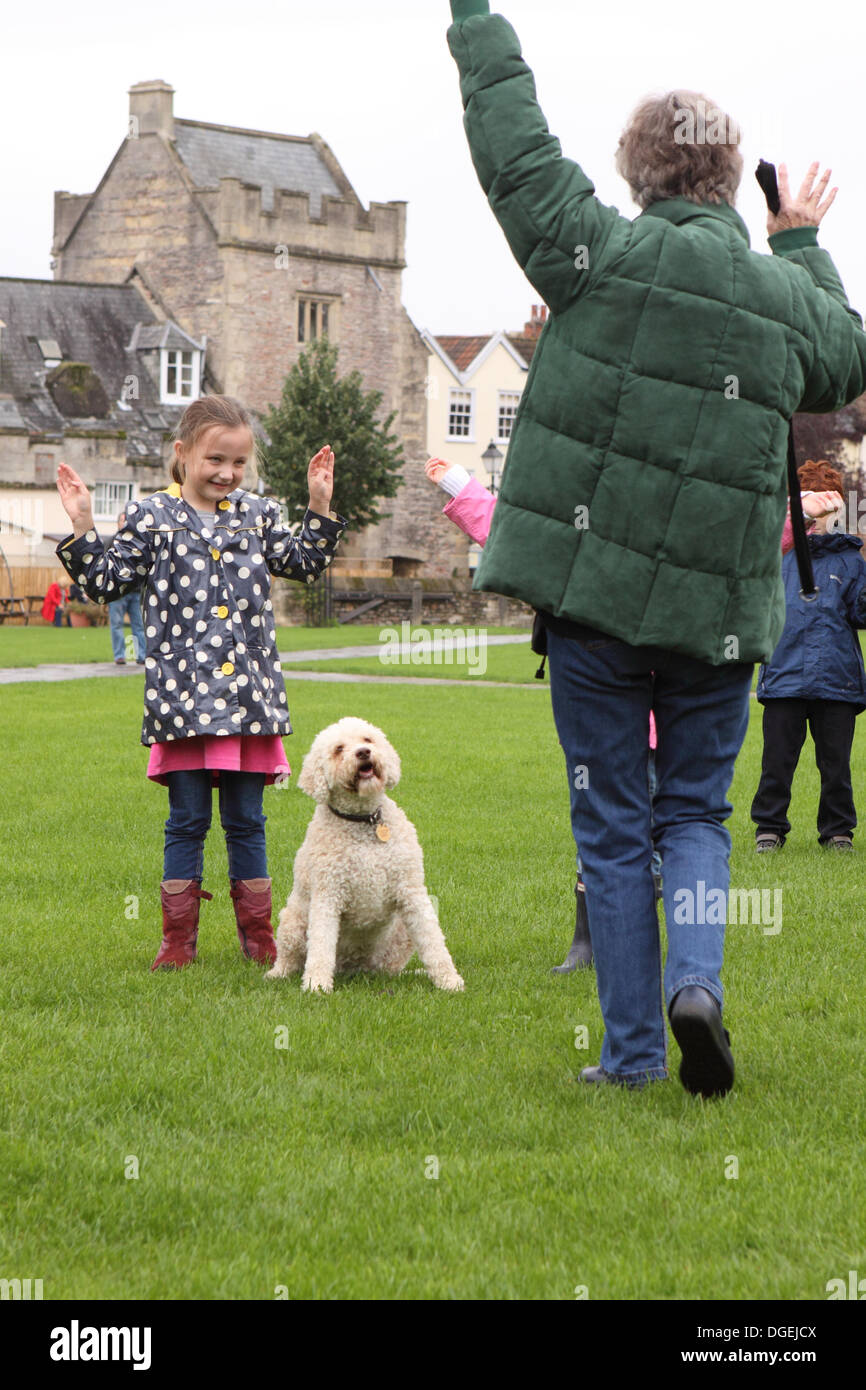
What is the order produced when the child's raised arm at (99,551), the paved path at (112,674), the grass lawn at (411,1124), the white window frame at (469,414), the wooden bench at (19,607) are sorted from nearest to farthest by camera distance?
the grass lawn at (411,1124) → the child's raised arm at (99,551) → the paved path at (112,674) → the wooden bench at (19,607) → the white window frame at (469,414)

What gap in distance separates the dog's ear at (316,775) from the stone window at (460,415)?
5848 cm

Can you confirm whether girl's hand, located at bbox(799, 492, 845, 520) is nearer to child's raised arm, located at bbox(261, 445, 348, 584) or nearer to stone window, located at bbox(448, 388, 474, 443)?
child's raised arm, located at bbox(261, 445, 348, 584)

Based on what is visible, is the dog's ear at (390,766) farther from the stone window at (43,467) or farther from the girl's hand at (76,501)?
the stone window at (43,467)

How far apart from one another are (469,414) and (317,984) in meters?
59.6

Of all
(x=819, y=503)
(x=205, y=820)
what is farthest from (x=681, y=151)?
(x=819, y=503)

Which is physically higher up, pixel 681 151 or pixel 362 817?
pixel 681 151

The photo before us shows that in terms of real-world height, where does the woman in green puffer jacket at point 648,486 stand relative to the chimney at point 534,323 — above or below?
below

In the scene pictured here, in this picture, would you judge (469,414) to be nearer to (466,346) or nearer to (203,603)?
(466,346)

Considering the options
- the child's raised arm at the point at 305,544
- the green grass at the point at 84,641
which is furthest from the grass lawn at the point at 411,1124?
the green grass at the point at 84,641

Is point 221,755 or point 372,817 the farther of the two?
point 221,755

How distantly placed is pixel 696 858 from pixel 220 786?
2.46 m

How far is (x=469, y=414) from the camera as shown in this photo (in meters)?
64.1

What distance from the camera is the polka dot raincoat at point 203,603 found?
600 cm

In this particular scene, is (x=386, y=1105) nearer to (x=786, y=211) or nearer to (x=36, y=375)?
(x=786, y=211)
